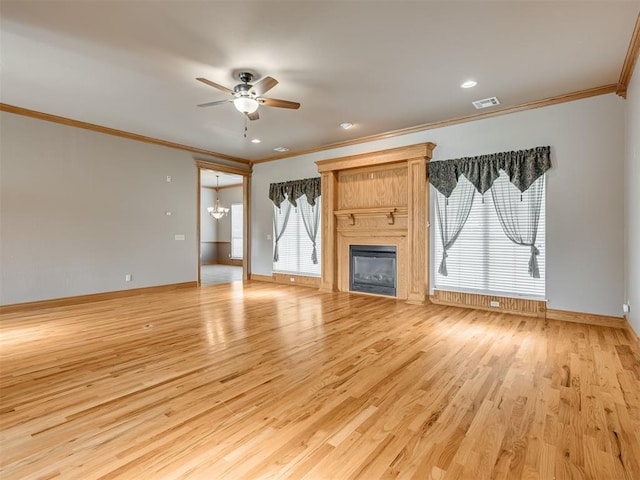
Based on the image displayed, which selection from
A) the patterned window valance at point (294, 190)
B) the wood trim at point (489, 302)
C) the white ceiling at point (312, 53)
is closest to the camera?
the white ceiling at point (312, 53)

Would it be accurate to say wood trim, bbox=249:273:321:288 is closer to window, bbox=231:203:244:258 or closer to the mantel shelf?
the mantel shelf

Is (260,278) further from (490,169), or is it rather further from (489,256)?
(490,169)

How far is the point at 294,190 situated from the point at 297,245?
124 centimetres

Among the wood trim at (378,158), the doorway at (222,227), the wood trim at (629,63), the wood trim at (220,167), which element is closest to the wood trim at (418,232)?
the wood trim at (378,158)

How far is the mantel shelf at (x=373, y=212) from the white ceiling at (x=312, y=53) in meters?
1.60

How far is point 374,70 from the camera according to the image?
11.9 feet

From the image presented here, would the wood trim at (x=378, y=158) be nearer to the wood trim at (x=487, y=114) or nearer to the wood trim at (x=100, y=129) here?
the wood trim at (x=487, y=114)

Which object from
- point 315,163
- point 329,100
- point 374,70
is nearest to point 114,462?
point 374,70

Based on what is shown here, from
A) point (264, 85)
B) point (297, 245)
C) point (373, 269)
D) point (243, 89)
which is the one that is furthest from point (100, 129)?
point (373, 269)

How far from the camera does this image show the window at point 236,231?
40.0ft

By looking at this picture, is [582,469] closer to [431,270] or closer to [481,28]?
[481,28]

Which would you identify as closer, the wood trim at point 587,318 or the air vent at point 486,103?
the wood trim at point 587,318

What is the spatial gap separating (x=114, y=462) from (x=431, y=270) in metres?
4.82

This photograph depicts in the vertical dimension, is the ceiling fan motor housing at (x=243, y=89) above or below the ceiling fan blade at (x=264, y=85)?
Answer: above
